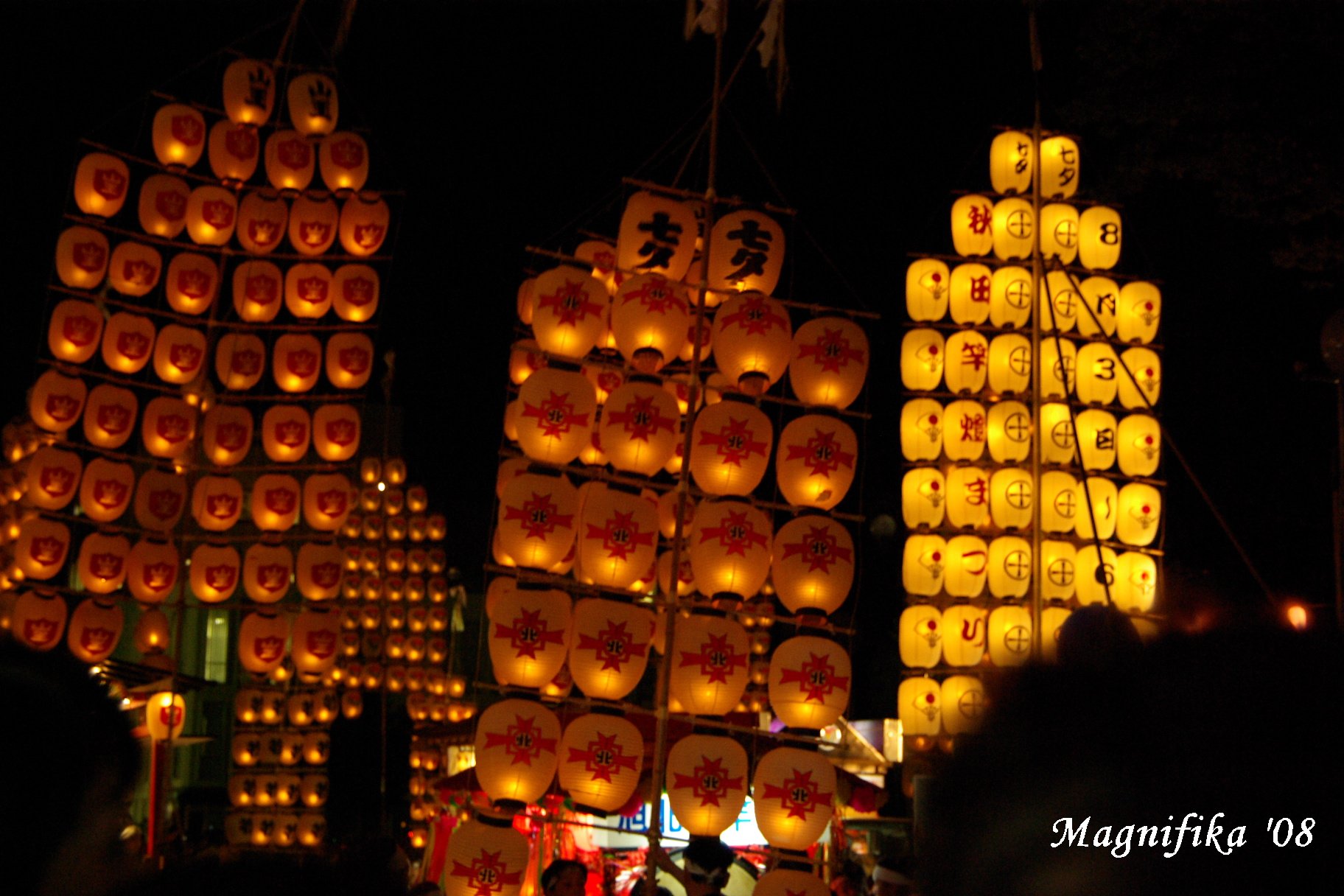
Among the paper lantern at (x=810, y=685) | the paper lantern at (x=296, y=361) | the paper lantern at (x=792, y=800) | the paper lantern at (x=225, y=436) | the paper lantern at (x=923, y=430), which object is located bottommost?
the paper lantern at (x=792, y=800)

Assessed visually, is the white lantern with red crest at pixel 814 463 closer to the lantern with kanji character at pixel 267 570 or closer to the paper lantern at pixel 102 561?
the lantern with kanji character at pixel 267 570

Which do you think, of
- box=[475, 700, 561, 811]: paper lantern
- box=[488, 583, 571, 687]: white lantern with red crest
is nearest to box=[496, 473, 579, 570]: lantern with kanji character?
box=[488, 583, 571, 687]: white lantern with red crest

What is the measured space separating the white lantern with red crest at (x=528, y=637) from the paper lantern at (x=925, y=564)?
576cm

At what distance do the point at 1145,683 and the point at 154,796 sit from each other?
1222 cm

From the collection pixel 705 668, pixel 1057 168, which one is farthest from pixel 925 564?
pixel 705 668

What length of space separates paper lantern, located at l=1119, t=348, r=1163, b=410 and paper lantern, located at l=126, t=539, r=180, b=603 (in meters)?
10.7

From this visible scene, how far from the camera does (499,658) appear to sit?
358 inches

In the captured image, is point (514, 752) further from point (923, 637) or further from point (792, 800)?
point (923, 637)

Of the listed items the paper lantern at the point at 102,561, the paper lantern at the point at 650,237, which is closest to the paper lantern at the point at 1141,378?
the paper lantern at the point at 650,237

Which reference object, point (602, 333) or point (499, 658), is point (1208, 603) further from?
point (602, 333)

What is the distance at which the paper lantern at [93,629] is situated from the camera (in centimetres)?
1327

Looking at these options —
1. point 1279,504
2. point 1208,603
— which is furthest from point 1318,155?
point 1208,603

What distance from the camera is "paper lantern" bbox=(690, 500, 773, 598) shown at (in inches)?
371

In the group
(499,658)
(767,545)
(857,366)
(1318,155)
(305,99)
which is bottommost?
(499,658)
